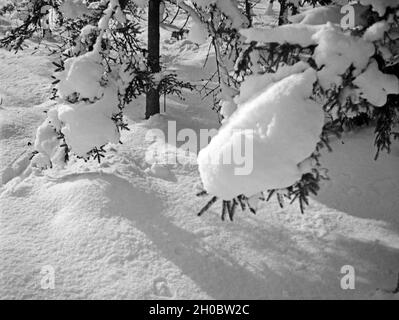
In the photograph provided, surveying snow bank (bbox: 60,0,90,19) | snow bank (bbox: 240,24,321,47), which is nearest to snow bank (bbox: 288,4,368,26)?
snow bank (bbox: 240,24,321,47)

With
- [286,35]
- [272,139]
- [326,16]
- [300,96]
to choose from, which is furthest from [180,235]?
[326,16]

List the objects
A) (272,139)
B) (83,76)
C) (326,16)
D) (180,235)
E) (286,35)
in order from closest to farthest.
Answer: (272,139)
(286,35)
(326,16)
(83,76)
(180,235)

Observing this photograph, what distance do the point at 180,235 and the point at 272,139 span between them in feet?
11.7

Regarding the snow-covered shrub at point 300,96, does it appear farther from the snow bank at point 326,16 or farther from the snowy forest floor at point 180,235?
the snowy forest floor at point 180,235

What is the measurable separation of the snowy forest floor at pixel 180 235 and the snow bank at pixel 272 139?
8.64 ft

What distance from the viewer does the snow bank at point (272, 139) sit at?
3809mm

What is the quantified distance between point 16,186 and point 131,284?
12.9ft

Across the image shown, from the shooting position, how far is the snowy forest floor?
233 inches

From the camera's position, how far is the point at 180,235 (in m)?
6.80

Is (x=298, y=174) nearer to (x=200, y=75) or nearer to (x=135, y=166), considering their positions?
(x=135, y=166)

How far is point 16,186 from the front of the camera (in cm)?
812

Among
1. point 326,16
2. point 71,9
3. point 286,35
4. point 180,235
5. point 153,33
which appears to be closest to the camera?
point 286,35

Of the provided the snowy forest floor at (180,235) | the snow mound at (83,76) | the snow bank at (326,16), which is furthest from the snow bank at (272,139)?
the snow mound at (83,76)

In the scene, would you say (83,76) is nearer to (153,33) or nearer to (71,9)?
(71,9)
